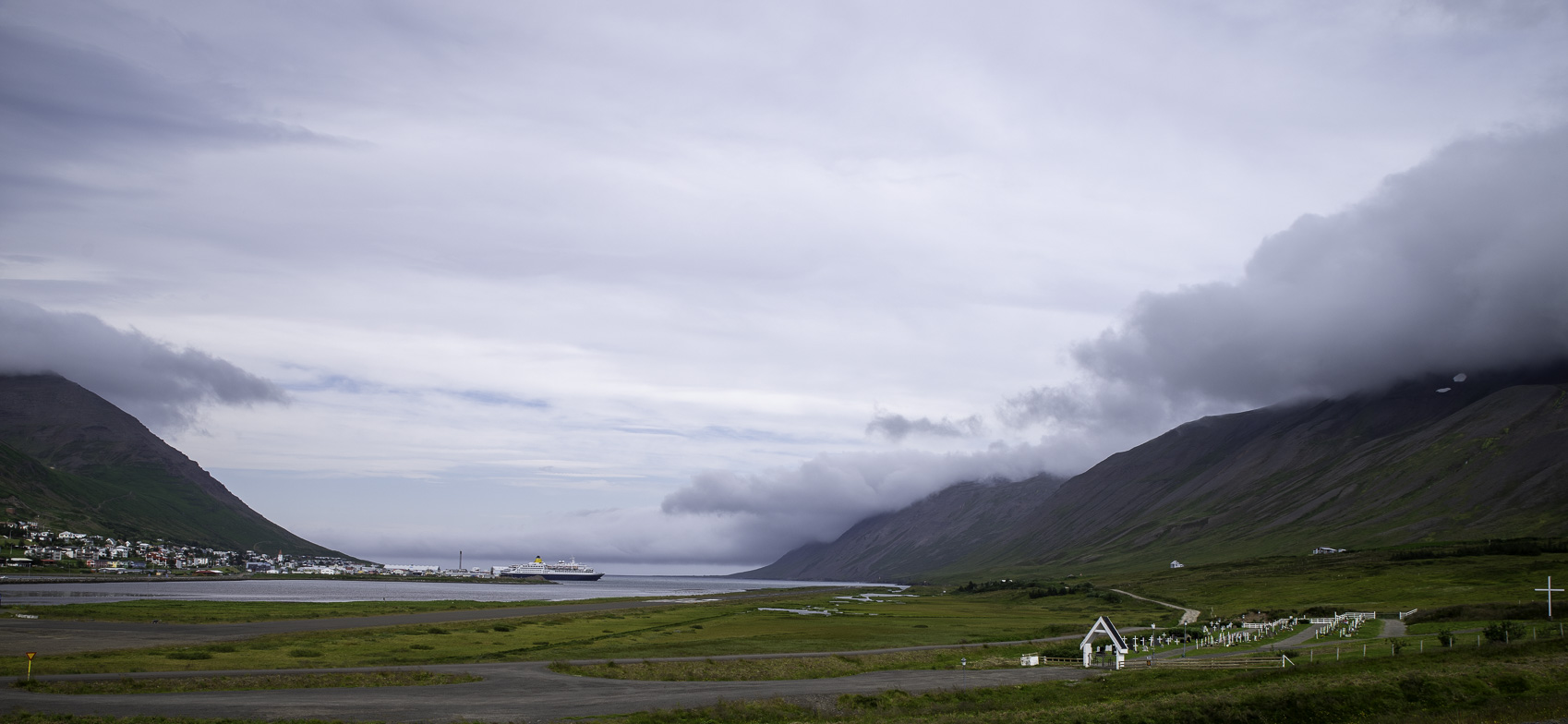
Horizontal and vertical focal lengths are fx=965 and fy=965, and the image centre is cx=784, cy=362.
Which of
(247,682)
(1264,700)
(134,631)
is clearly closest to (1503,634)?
(1264,700)

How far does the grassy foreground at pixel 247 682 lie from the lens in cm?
4492

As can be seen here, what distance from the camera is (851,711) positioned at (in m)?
45.1

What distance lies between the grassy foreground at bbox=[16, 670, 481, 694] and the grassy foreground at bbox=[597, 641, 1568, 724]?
60.0ft

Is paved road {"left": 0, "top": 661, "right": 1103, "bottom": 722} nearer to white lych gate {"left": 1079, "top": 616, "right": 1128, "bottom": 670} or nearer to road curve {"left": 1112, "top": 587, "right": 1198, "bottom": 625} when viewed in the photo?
white lych gate {"left": 1079, "top": 616, "right": 1128, "bottom": 670}

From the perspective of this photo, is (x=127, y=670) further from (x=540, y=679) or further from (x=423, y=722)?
(x=423, y=722)

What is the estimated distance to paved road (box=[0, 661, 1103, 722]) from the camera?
40062 millimetres

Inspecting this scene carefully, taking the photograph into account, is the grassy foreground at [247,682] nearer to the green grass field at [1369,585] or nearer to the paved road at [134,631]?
the paved road at [134,631]

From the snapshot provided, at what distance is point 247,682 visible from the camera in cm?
4938

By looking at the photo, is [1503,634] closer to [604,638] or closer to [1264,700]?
[1264,700]

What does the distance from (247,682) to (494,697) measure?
13802mm

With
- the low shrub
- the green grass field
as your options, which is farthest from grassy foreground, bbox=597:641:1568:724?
the green grass field

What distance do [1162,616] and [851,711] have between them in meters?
91.1

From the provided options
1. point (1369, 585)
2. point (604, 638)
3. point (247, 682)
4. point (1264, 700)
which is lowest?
point (1369, 585)

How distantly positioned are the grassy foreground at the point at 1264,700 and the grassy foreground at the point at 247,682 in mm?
18298
